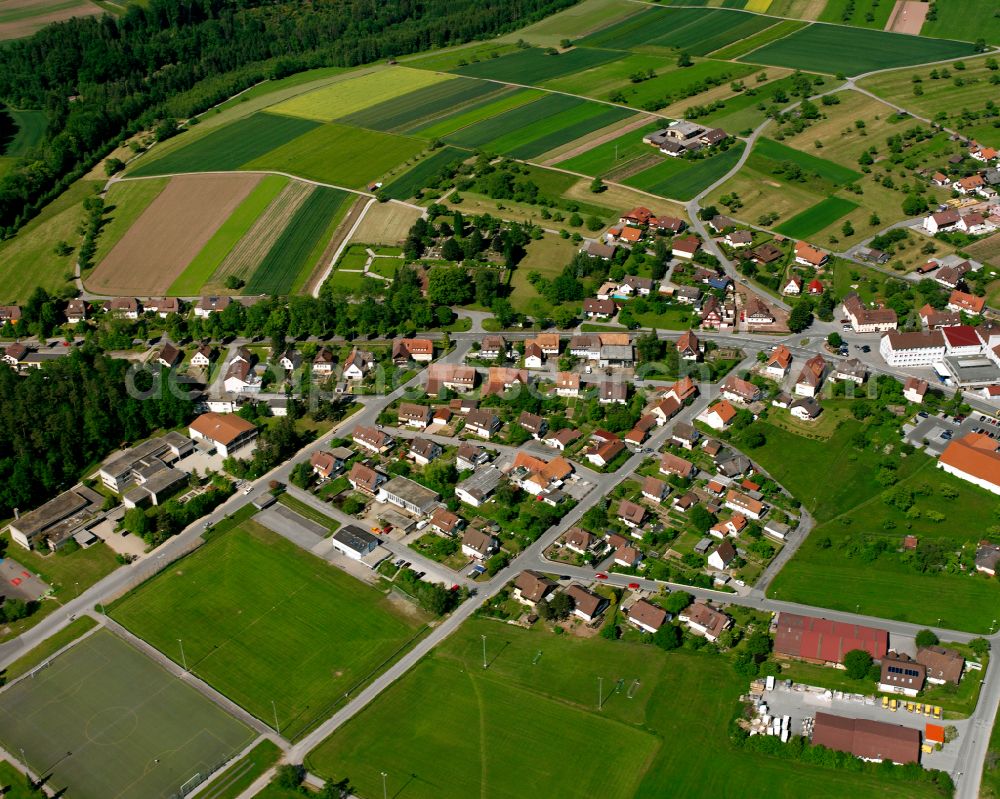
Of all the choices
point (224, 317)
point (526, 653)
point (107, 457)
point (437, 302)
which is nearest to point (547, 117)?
point (437, 302)

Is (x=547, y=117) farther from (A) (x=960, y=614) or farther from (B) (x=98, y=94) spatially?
(A) (x=960, y=614)

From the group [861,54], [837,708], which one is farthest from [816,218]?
[837,708]

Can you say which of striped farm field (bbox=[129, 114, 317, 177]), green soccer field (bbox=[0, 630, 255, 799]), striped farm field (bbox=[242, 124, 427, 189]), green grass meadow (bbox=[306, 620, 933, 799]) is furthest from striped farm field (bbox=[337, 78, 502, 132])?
green grass meadow (bbox=[306, 620, 933, 799])

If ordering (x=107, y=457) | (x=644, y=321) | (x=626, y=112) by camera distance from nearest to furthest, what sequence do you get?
(x=107, y=457), (x=644, y=321), (x=626, y=112)

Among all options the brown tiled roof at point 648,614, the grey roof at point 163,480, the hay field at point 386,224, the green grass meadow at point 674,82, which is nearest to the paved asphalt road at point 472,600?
the brown tiled roof at point 648,614

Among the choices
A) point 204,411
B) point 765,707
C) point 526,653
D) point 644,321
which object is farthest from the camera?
point 644,321

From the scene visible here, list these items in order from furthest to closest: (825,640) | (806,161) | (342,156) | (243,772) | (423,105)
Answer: (423,105) → (342,156) → (806,161) → (825,640) → (243,772)

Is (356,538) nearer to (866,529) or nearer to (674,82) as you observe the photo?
(866,529)

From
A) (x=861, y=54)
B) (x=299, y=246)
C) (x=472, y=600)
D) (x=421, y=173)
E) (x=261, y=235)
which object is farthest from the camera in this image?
(x=861, y=54)
